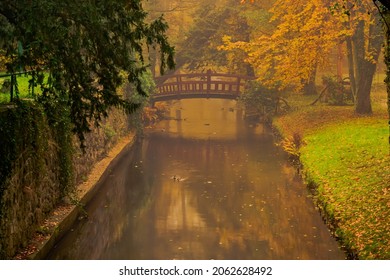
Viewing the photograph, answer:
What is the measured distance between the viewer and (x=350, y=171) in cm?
1888

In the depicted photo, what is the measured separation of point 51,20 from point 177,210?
30.3ft

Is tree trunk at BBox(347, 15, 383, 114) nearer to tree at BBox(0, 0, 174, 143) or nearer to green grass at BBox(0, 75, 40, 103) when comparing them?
green grass at BBox(0, 75, 40, 103)

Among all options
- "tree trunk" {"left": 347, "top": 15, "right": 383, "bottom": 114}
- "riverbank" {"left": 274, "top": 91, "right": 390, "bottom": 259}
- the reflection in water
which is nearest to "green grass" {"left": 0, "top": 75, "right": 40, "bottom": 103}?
the reflection in water

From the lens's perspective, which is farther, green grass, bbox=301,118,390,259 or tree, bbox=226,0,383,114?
tree, bbox=226,0,383,114

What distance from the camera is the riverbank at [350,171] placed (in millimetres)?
13641

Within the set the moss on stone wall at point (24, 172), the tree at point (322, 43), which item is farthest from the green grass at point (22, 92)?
the tree at point (322, 43)

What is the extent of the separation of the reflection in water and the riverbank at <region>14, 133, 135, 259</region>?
1.02 ft

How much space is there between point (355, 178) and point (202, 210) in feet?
15.4

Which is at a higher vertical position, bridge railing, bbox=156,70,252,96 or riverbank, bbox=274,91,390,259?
bridge railing, bbox=156,70,252,96

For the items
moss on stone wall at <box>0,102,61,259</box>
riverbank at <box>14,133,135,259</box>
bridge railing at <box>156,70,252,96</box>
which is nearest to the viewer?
moss on stone wall at <box>0,102,61,259</box>

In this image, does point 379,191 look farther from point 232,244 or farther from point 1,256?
point 1,256

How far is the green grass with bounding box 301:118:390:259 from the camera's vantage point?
13.4 m

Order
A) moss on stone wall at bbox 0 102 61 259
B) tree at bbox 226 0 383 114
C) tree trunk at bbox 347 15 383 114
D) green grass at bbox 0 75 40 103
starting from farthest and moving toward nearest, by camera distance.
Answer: tree trunk at bbox 347 15 383 114 < tree at bbox 226 0 383 114 < green grass at bbox 0 75 40 103 < moss on stone wall at bbox 0 102 61 259

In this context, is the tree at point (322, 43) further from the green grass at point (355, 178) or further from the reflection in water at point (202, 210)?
the reflection in water at point (202, 210)
